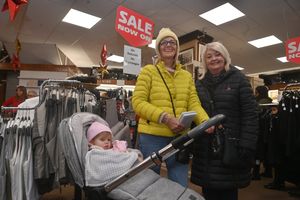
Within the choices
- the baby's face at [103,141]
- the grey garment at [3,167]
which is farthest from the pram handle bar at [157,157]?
the grey garment at [3,167]

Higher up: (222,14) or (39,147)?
(222,14)

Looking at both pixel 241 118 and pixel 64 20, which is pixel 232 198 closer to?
pixel 241 118

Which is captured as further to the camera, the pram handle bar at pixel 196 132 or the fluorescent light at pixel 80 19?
the fluorescent light at pixel 80 19

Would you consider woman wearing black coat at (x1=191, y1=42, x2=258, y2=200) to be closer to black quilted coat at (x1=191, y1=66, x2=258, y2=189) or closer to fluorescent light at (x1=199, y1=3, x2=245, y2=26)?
black quilted coat at (x1=191, y1=66, x2=258, y2=189)

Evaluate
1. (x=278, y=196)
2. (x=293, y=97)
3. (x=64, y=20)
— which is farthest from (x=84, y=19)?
(x=278, y=196)

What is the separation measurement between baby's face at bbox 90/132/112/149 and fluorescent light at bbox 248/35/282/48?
21.6 ft

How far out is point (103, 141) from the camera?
6.01ft

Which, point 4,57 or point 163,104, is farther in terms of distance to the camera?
point 4,57

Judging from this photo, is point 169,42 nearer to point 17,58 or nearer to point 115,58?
point 17,58

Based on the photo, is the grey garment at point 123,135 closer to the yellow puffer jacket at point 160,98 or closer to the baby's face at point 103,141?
the baby's face at point 103,141

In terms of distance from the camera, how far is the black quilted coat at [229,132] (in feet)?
5.54

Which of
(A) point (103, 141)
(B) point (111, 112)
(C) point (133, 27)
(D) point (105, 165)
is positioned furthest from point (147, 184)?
(C) point (133, 27)

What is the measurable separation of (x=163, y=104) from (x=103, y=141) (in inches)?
19.0

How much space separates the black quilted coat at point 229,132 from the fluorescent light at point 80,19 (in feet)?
16.3
